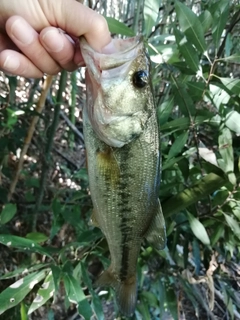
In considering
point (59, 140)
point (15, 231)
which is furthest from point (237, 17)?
point (59, 140)

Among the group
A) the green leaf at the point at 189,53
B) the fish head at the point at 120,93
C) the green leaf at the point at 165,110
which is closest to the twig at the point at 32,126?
the green leaf at the point at 165,110

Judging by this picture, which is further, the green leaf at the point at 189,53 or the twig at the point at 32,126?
the twig at the point at 32,126

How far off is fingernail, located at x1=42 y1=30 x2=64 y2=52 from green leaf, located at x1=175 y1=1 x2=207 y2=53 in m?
0.43

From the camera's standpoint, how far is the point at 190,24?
1.25m

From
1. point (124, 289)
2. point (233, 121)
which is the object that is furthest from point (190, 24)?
point (124, 289)

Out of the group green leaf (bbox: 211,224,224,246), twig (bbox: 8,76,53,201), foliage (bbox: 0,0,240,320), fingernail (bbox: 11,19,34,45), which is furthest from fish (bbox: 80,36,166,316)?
twig (bbox: 8,76,53,201)

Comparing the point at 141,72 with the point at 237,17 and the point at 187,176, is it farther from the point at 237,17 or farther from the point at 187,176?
the point at 237,17

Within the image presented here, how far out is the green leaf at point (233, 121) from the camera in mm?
1354

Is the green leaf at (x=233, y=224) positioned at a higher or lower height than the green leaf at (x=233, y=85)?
lower

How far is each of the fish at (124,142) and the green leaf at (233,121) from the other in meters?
0.34

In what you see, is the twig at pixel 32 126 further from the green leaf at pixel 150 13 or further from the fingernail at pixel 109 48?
the fingernail at pixel 109 48

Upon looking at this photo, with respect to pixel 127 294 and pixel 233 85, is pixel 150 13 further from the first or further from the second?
pixel 127 294

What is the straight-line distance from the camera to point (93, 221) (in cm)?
124

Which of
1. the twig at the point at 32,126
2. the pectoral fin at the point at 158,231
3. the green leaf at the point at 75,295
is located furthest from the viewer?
the twig at the point at 32,126
